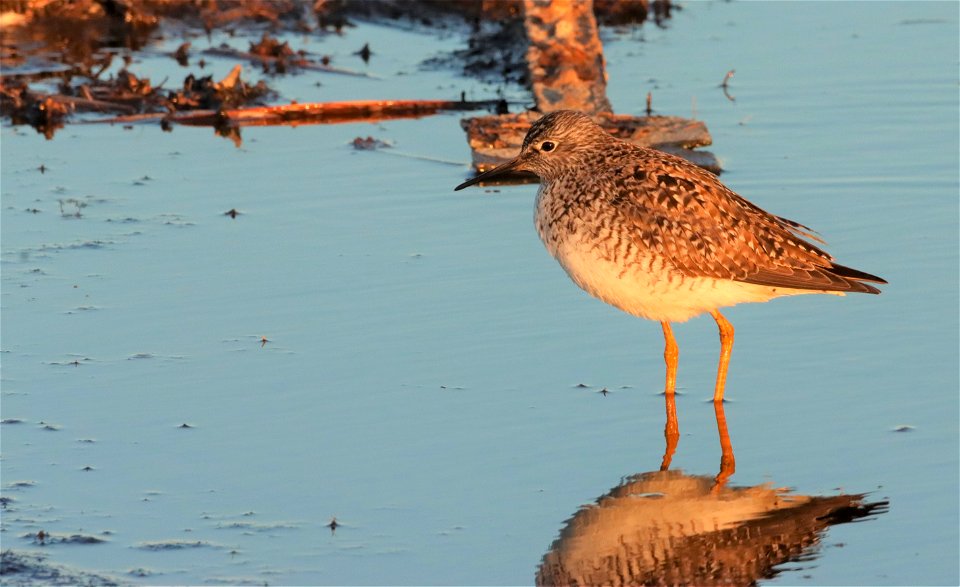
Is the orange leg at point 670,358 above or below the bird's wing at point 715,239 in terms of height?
below

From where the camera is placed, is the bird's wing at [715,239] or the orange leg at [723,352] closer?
the bird's wing at [715,239]

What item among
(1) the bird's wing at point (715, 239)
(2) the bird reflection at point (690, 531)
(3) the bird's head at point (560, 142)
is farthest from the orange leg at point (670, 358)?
(3) the bird's head at point (560, 142)

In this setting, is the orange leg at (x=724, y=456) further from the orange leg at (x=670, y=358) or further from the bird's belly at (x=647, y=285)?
the bird's belly at (x=647, y=285)

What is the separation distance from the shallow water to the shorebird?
0.56 meters

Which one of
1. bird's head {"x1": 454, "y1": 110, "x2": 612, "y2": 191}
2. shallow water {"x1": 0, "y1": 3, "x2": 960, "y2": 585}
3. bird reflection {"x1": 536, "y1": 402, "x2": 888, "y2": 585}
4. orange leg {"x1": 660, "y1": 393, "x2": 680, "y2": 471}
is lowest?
bird reflection {"x1": 536, "y1": 402, "x2": 888, "y2": 585}

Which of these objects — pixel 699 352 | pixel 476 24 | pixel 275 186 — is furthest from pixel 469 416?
pixel 476 24

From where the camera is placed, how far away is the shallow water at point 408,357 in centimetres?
665

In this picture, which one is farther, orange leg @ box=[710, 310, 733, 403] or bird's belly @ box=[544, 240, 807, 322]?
orange leg @ box=[710, 310, 733, 403]

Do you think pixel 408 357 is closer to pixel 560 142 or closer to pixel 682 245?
pixel 560 142

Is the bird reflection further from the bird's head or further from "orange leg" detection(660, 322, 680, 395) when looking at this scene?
the bird's head

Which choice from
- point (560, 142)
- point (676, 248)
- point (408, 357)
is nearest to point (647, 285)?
point (676, 248)

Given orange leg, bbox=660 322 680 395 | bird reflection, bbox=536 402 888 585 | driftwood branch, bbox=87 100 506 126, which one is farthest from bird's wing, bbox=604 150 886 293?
driftwood branch, bbox=87 100 506 126

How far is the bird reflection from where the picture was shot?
20.8 feet

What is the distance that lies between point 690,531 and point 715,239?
186 centimetres
